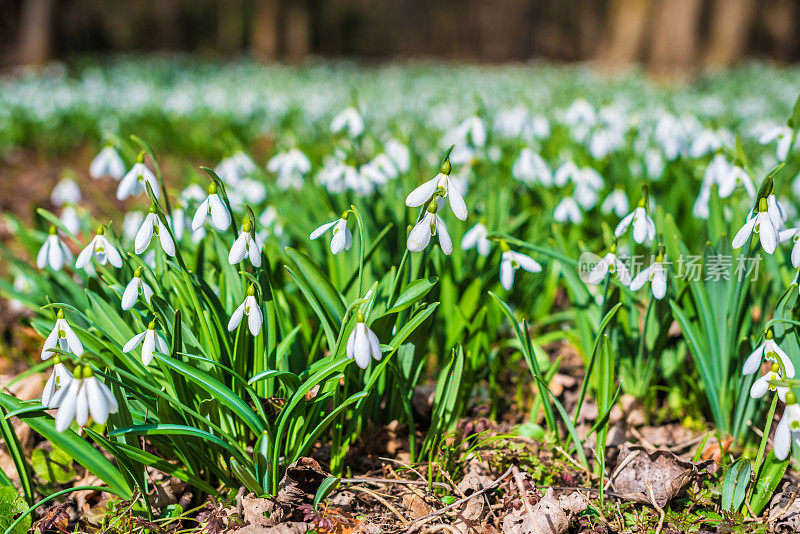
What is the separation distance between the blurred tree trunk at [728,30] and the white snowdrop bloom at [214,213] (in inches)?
495

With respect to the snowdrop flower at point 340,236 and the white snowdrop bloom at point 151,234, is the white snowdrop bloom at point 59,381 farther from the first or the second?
the snowdrop flower at point 340,236

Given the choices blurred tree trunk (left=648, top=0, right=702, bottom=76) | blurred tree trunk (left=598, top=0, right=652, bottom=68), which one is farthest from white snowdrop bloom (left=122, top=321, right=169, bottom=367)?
blurred tree trunk (left=598, top=0, right=652, bottom=68)

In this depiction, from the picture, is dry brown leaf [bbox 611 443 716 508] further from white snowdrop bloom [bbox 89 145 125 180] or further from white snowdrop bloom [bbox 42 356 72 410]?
white snowdrop bloom [bbox 89 145 125 180]

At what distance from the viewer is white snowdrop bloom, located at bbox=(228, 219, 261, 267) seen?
1363 millimetres

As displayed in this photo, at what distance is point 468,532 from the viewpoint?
1466 millimetres

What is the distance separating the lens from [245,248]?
138 centimetres

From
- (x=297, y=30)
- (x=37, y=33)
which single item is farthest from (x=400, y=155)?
(x=297, y=30)

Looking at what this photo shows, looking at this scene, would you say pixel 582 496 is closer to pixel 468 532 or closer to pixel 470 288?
pixel 468 532

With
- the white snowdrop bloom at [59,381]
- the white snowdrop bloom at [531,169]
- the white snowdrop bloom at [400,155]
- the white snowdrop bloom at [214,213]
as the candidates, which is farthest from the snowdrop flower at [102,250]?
the white snowdrop bloom at [531,169]

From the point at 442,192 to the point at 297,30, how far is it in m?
17.9

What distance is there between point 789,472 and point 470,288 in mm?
1009

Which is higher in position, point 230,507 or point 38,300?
point 38,300

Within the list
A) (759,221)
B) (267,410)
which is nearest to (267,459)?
(267,410)

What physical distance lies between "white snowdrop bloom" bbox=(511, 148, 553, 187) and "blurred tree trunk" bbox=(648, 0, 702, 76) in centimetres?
687
